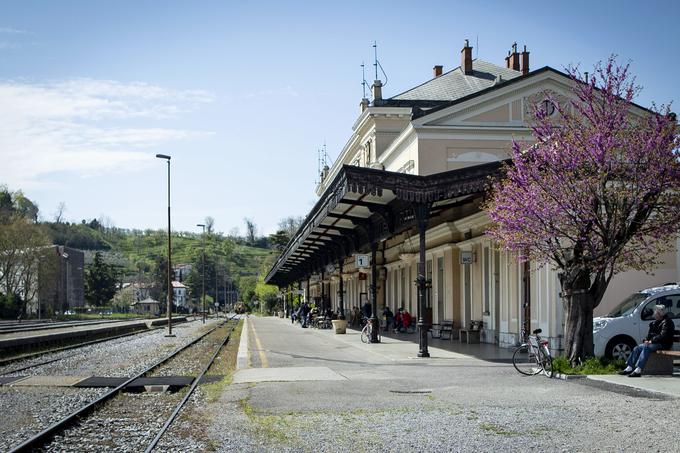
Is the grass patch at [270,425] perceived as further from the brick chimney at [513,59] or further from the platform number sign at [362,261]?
the brick chimney at [513,59]

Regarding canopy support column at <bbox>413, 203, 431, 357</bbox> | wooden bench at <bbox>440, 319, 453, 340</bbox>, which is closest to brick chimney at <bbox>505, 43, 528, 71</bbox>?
wooden bench at <bbox>440, 319, 453, 340</bbox>

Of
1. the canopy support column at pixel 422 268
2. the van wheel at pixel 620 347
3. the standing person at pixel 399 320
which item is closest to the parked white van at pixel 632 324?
the van wheel at pixel 620 347

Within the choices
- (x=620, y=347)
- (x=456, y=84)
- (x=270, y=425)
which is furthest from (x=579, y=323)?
(x=456, y=84)

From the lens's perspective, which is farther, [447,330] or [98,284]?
[98,284]

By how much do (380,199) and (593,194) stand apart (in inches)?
342

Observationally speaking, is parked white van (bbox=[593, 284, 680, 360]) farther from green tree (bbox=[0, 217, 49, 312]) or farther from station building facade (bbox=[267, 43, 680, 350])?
green tree (bbox=[0, 217, 49, 312])

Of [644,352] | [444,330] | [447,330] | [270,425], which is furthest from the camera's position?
[444,330]

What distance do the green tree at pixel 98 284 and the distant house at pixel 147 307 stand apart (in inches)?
207

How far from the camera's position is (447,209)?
2602cm

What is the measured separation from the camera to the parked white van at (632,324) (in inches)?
691

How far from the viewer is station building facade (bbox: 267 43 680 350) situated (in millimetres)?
Result: 20156

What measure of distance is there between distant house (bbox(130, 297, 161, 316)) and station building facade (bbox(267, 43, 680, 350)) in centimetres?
8211

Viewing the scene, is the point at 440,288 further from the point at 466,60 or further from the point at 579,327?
the point at 466,60

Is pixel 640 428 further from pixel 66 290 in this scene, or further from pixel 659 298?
pixel 66 290
